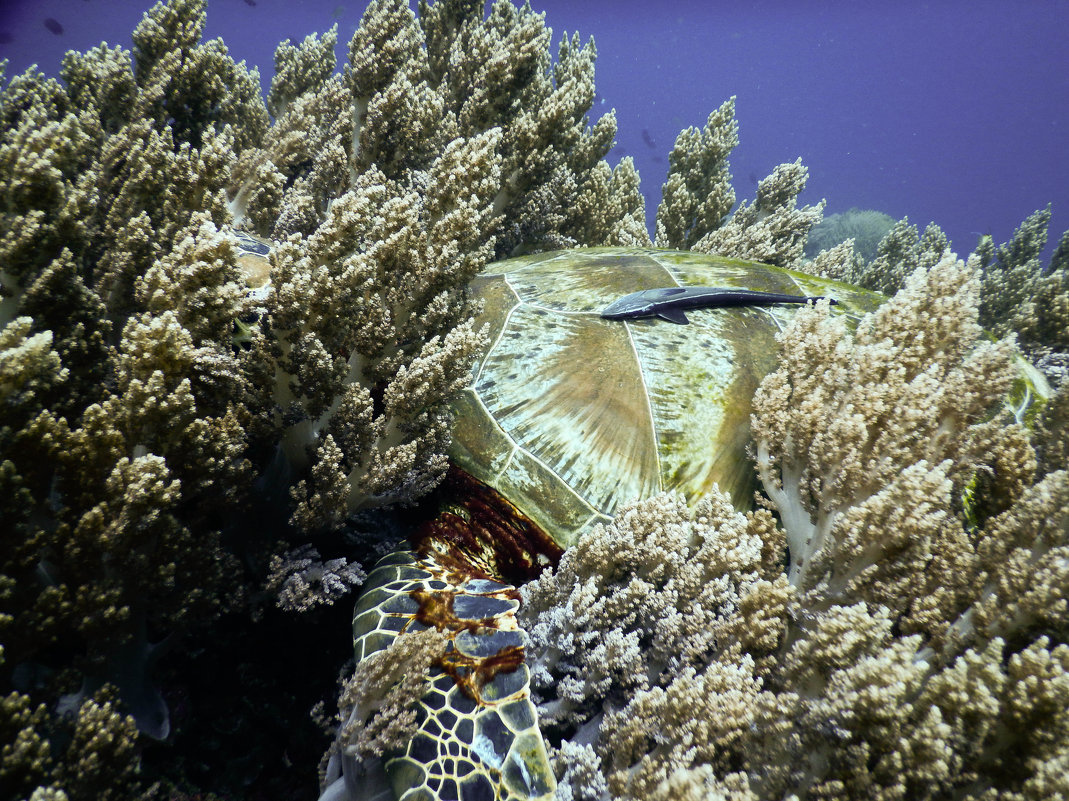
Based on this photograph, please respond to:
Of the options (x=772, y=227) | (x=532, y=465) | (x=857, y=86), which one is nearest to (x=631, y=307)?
(x=532, y=465)

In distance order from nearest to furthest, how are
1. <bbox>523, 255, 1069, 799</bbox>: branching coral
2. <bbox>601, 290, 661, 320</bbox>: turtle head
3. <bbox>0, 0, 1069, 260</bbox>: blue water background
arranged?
<bbox>523, 255, 1069, 799</bbox>: branching coral, <bbox>601, 290, 661, 320</bbox>: turtle head, <bbox>0, 0, 1069, 260</bbox>: blue water background

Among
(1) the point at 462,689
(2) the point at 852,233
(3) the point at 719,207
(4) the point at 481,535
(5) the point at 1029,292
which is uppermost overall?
(2) the point at 852,233

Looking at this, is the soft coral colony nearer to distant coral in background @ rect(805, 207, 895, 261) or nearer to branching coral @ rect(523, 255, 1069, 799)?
branching coral @ rect(523, 255, 1069, 799)

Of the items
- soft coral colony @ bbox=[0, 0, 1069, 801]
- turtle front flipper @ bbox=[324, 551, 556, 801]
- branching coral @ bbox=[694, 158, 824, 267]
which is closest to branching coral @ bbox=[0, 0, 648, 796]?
soft coral colony @ bbox=[0, 0, 1069, 801]

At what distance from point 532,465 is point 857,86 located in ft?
534

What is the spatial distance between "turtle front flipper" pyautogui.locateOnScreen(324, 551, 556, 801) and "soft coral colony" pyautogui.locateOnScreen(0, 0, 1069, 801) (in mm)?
124

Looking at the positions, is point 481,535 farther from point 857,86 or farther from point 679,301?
point 857,86

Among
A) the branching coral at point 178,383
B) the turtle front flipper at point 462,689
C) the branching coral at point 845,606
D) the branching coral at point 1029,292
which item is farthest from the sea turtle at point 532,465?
the branching coral at point 1029,292

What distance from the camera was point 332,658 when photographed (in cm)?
192

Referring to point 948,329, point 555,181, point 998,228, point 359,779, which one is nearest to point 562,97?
point 555,181

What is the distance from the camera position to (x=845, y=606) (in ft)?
5.29

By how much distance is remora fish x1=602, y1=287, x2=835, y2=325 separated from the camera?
8.34 feet

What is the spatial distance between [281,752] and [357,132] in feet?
13.2

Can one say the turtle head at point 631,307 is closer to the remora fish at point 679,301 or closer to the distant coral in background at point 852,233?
the remora fish at point 679,301
